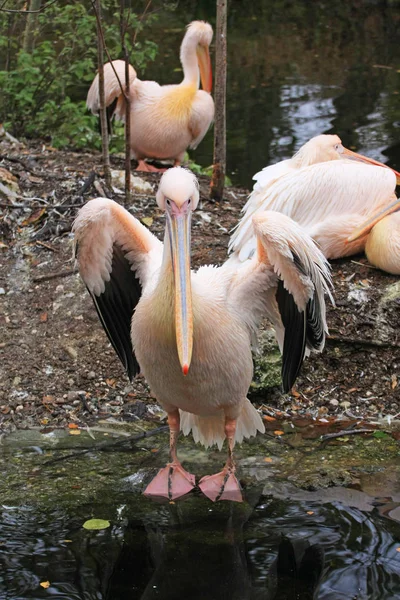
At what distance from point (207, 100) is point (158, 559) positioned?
170 inches

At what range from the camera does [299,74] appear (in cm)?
1127

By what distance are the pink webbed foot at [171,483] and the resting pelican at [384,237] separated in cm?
167

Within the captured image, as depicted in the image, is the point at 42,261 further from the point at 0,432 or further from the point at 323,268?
the point at 323,268

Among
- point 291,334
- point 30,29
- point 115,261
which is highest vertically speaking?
point 30,29

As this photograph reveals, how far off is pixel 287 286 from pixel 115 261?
30.8 inches

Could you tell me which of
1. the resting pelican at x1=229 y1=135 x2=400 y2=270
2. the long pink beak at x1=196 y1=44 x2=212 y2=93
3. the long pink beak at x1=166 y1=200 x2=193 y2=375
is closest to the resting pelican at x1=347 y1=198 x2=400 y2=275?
the resting pelican at x1=229 y1=135 x2=400 y2=270

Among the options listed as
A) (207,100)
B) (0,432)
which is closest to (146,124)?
(207,100)

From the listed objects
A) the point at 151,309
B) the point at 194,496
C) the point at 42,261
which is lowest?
the point at 194,496

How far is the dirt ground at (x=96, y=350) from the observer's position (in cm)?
403

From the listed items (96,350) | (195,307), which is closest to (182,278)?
(195,307)

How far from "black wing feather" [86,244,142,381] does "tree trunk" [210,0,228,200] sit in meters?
1.89

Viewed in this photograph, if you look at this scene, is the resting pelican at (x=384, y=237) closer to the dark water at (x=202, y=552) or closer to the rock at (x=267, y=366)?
the rock at (x=267, y=366)

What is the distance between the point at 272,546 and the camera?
302cm

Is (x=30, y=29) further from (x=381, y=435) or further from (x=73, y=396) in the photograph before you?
(x=381, y=435)
